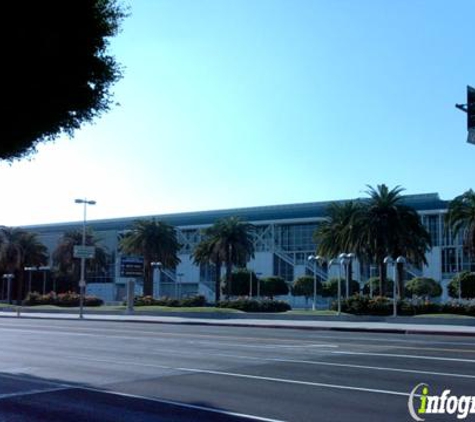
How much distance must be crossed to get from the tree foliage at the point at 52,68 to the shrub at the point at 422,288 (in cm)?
6372

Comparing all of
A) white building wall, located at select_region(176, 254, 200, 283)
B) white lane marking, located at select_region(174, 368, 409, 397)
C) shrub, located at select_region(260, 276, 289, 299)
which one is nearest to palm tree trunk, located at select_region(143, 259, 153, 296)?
shrub, located at select_region(260, 276, 289, 299)

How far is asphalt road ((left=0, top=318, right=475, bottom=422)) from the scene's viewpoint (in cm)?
1006

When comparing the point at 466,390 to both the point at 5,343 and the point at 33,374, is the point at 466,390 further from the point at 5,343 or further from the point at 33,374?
the point at 5,343

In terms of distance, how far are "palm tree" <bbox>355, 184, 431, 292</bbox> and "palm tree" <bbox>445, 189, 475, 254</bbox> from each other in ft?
8.17

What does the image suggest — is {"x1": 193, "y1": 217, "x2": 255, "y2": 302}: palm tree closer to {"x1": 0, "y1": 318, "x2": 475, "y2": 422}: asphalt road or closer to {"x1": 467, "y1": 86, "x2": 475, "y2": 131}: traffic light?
{"x1": 0, "y1": 318, "x2": 475, "y2": 422}: asphalt road

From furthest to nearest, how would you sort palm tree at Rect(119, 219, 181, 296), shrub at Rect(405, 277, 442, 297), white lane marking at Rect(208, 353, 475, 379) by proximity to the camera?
1. shrub at Rect(405, 277, 442, 297)
2. palm tree at Rect(119, 219, 181, 296)
3. white lane marking at Rect(208, 353, 475, 379)

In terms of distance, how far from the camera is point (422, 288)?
71688mm

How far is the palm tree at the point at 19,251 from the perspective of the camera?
255 ft

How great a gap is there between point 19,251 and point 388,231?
45158mm

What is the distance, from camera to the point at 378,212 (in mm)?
51625

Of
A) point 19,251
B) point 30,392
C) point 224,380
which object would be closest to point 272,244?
point 19,251

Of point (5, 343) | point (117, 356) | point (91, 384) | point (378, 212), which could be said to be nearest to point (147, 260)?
point (378, 212)

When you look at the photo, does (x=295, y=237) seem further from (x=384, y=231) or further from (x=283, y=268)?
(x=384, y=231)

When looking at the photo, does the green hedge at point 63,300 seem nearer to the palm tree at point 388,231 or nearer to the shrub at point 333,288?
the shrub at point 333,288
